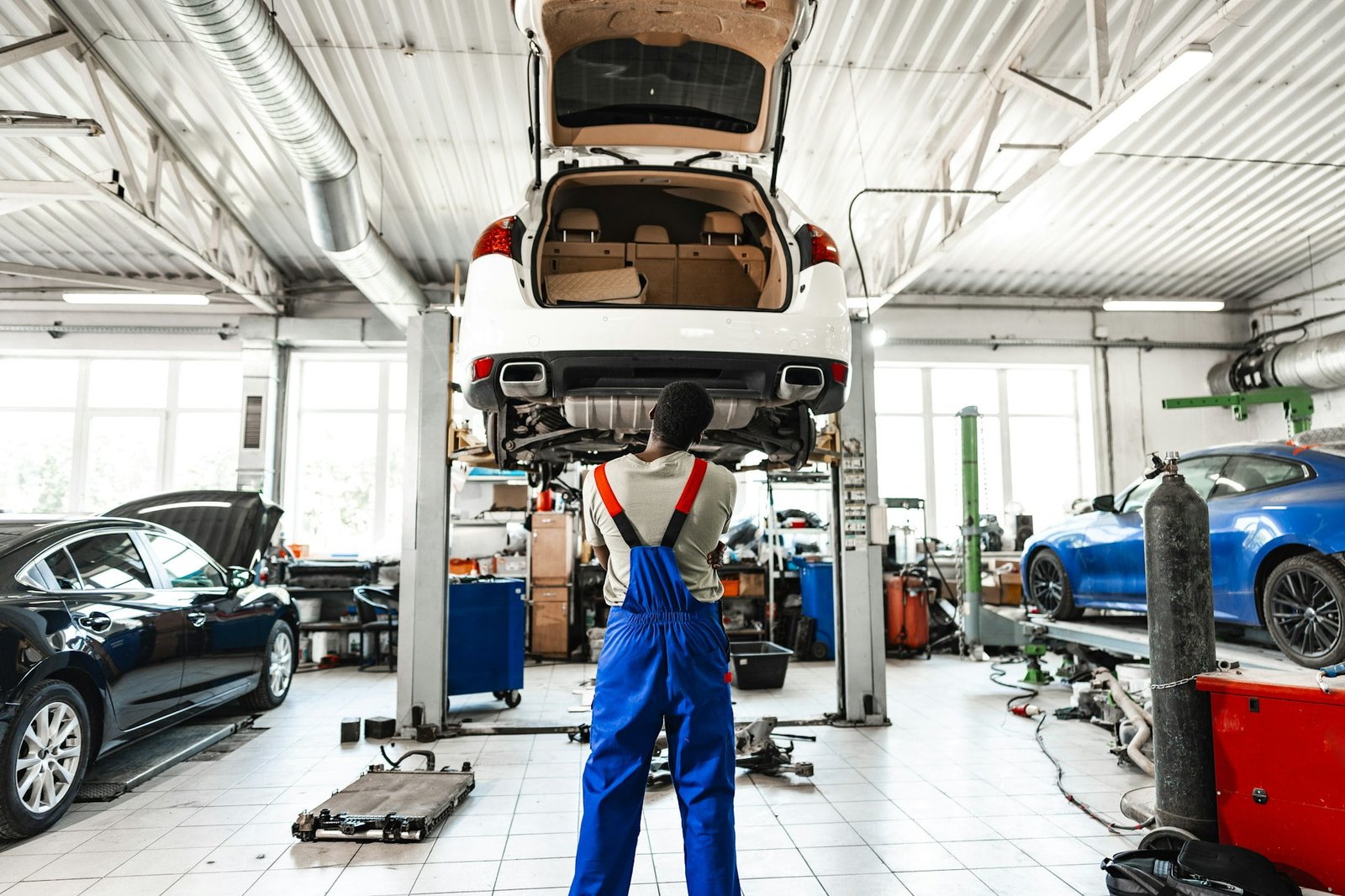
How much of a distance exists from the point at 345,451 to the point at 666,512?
10307 mm

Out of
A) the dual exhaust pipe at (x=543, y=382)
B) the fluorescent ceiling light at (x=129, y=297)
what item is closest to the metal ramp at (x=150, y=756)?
the dual exhaust pipe at (x=543, y=382)

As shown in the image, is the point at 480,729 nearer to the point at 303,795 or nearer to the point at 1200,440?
the point at 303,795

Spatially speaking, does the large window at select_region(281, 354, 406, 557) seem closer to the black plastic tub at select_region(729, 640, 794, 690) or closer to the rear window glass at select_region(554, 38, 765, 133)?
the black plastic tub at select_region(729, 640, 794, 690)

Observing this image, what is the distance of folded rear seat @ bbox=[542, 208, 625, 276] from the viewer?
3.69 metres

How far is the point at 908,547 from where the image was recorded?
984 cm

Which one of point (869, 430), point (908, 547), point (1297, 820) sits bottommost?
point (1297, 820)

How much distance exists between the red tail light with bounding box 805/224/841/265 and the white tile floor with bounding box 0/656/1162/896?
230cm

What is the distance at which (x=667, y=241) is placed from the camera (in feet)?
12.4

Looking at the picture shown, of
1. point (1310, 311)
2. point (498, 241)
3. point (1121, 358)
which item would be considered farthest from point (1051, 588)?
point (1310, 311)

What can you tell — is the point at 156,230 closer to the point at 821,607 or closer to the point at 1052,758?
the point at 821,607

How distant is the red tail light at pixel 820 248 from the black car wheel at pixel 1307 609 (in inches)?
109

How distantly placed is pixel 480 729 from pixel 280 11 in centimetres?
497

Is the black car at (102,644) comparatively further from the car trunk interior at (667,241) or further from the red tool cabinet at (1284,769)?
the red tool cabinet at (1284,769)

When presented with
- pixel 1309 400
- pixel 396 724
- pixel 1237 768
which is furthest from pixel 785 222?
pixel 1309 400
